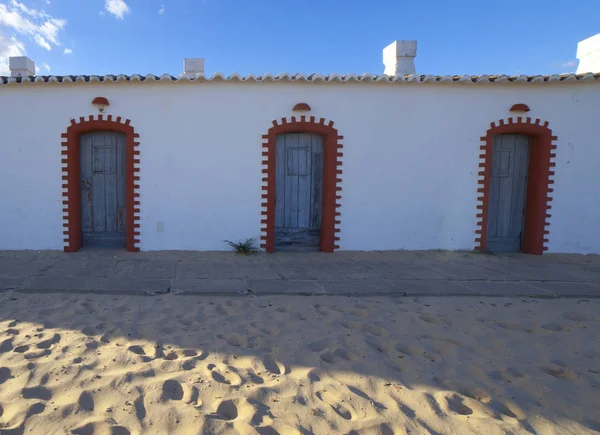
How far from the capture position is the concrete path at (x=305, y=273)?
4684 millimetres

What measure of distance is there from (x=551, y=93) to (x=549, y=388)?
21.3 feet

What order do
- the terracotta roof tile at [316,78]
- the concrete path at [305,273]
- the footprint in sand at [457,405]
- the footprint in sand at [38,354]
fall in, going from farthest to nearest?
1. the terracotta roof tile at [316,78]
2. the concrete path at [305,273]
3. the footprint in sand at [38,354]
4. the footprint in sand at [457,405]

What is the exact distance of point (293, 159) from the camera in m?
7.25

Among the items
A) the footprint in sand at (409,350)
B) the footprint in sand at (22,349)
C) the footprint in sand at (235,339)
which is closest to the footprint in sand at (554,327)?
the footprint in sand at (409,350)

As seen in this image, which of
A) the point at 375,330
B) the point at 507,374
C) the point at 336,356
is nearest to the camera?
the point at 507,374

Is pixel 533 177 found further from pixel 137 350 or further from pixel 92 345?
pixel 92 345

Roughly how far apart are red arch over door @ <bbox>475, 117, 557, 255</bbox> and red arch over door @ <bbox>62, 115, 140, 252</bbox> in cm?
655

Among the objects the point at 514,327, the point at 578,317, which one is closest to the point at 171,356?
the point at 514,327

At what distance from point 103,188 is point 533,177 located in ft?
27.8

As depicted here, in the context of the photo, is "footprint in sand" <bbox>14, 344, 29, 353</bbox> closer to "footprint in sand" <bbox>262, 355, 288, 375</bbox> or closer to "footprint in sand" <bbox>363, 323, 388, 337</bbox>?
"footprint in sand" <bbox>262, 355, 288, 375</bbox>

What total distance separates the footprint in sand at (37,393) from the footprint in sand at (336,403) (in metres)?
1.74

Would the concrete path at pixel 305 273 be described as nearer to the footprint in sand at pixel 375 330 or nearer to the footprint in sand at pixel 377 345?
the footprint in sand at pixel 375 330

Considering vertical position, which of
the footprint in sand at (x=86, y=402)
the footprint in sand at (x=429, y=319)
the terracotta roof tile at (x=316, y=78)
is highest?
the terracotta roof tile at (x=316, y=78)

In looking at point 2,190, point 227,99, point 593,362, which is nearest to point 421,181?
point 227,99
